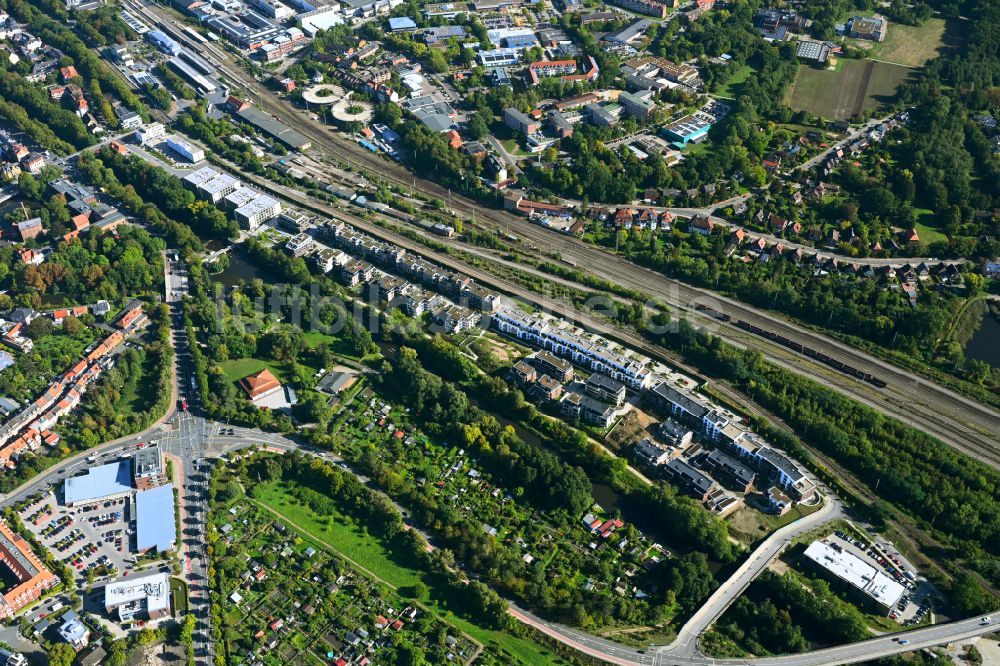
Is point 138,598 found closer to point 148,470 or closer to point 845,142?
point 148,470

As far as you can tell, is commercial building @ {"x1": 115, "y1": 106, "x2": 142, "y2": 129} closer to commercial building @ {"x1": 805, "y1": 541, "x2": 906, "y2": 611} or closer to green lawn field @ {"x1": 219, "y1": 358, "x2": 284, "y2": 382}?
green lawn field @ {"x1": 219, "y1": 358, "x2": 284, "y2": 382}

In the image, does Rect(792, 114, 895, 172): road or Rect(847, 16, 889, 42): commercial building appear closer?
Rect(792, 114, 895, 172): road

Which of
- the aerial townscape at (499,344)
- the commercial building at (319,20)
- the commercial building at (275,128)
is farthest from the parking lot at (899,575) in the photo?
the commercial building at (319,20)

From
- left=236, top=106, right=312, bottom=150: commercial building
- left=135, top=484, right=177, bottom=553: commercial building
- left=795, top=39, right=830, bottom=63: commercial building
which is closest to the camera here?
left=135, top=484, right=177, bottom=553: commercial building

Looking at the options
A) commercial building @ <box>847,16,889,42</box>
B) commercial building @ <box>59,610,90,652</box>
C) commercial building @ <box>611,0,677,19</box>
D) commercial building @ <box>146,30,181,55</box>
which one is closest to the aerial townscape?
commercial building @ <box>59,610,90,652</box>

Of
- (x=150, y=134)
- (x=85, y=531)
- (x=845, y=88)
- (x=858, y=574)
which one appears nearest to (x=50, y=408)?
(x=85, y=531)

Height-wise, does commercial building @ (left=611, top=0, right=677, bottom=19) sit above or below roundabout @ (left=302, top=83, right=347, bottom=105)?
above

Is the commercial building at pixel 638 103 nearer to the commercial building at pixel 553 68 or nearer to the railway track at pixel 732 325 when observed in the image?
the commercial building at pixel 553 68
